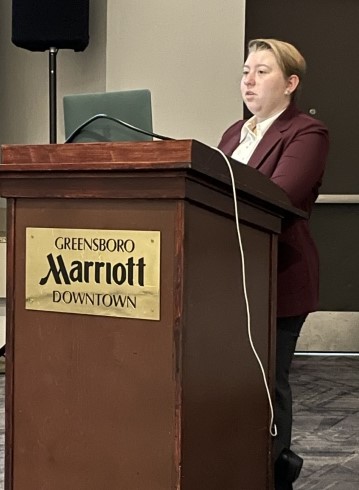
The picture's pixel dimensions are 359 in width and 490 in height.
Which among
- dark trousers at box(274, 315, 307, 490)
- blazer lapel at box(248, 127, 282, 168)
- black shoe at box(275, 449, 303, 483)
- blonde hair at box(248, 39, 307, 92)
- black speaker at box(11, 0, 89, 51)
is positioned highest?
black speaker at box(11, 0, 89, 51)

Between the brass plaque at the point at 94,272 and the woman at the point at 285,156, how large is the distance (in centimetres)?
65

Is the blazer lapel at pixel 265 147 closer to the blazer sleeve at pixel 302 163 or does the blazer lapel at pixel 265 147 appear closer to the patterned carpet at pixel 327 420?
the blazer sleeve at pixel 302 163

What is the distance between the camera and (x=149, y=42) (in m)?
4.46

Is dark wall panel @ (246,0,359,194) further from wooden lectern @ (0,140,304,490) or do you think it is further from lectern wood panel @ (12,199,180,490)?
lectern wood panel @ (12,199,180,490)

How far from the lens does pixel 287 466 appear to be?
2.00 m

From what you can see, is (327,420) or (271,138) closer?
(271,138)

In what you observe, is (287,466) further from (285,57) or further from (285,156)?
(285,57)

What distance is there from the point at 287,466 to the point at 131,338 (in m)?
0.81

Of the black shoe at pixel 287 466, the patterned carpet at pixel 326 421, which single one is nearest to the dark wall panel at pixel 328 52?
the patterned carpet at pixel 326 421

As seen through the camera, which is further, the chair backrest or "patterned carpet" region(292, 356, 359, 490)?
"patterned carpet" region(292, 356, 359, 490)

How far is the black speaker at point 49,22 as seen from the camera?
13.1ft

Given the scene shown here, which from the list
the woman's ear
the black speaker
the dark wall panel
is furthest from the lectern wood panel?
the dark wall panel

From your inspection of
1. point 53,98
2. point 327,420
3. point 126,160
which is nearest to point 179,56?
point 53,98

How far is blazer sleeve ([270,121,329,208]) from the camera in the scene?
6.16 feet
